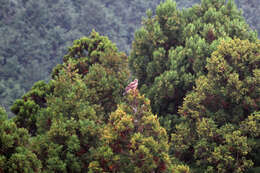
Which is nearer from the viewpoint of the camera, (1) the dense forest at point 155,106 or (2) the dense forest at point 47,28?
(1) the dense forest at point 155,106

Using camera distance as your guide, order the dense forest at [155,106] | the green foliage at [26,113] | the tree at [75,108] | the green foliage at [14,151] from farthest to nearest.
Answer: the green foliage at [26,113] < the tree at [75,108] < the dense forest at [155,106] < the green foliage at [14,151]

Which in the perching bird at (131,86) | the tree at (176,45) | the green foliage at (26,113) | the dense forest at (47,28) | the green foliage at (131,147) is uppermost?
the dense forest at (47,28)

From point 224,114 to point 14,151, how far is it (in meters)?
6.61

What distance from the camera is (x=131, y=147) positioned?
26.3ft

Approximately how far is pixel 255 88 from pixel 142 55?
5463mm

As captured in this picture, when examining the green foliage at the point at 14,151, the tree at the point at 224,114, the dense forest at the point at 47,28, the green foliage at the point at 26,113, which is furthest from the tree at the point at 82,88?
the dense forest at the point at 47,28

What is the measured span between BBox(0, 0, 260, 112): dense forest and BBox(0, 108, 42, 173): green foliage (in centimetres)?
2895

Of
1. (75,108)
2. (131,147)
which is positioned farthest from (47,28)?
(131,147)

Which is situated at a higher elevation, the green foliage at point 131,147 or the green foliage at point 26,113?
the green foliage at point 26,113

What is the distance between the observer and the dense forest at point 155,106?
8094 mm

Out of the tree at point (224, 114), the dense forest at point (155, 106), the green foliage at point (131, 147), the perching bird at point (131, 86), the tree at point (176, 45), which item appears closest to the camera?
the green foliage at point (131, 147)

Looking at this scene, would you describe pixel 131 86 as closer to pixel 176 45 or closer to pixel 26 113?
pixel 26 113

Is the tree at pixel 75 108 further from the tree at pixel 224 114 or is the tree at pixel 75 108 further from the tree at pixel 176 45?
the tree at pixel 224 114

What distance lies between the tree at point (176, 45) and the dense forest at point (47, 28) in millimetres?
24239
